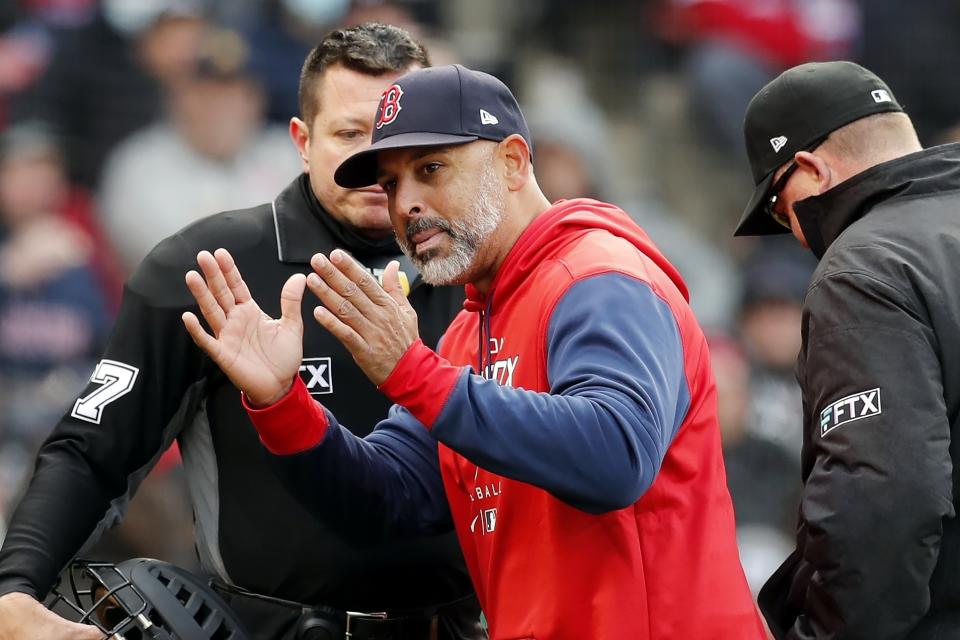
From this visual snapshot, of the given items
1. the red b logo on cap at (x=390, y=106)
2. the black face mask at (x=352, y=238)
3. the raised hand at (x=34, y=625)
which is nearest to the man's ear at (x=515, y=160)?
the red b logo on cap at (x=390, y=106)

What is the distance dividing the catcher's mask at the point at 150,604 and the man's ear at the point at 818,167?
5.27 ft

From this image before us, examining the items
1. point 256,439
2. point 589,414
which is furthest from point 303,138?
point 589,414

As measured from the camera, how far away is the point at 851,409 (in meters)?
3.05

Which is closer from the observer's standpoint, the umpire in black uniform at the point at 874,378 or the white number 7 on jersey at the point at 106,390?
the umpire in black uniform at the point at 874,378

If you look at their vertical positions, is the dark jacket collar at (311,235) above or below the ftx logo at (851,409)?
above

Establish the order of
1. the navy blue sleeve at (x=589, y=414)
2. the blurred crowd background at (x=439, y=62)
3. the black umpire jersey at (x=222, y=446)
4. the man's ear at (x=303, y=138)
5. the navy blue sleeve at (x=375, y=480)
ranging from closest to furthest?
the navy blue sleeve at (x=589, y=414) → the navy blue sleeve at (x=375, y=480) → the black umpire jersey at (x=222, y=446) → the man's ear at (x=303, y=138) → the blurred crowd background at (x=439, y=62)

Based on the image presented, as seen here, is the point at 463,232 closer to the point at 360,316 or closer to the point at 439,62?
the point at 360,316

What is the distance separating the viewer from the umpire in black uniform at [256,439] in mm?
3498

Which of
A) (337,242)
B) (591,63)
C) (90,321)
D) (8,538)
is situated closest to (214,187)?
(90,321)

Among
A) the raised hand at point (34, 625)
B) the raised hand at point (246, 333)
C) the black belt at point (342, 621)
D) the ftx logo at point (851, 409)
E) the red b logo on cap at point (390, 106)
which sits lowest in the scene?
the black belt at point (342, 621)

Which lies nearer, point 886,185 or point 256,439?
point 886,185

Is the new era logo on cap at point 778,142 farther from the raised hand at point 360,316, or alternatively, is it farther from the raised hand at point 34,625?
the raised hand at point 34,625

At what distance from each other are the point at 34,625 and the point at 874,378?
70.3 inches

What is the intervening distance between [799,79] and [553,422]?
1169mm
